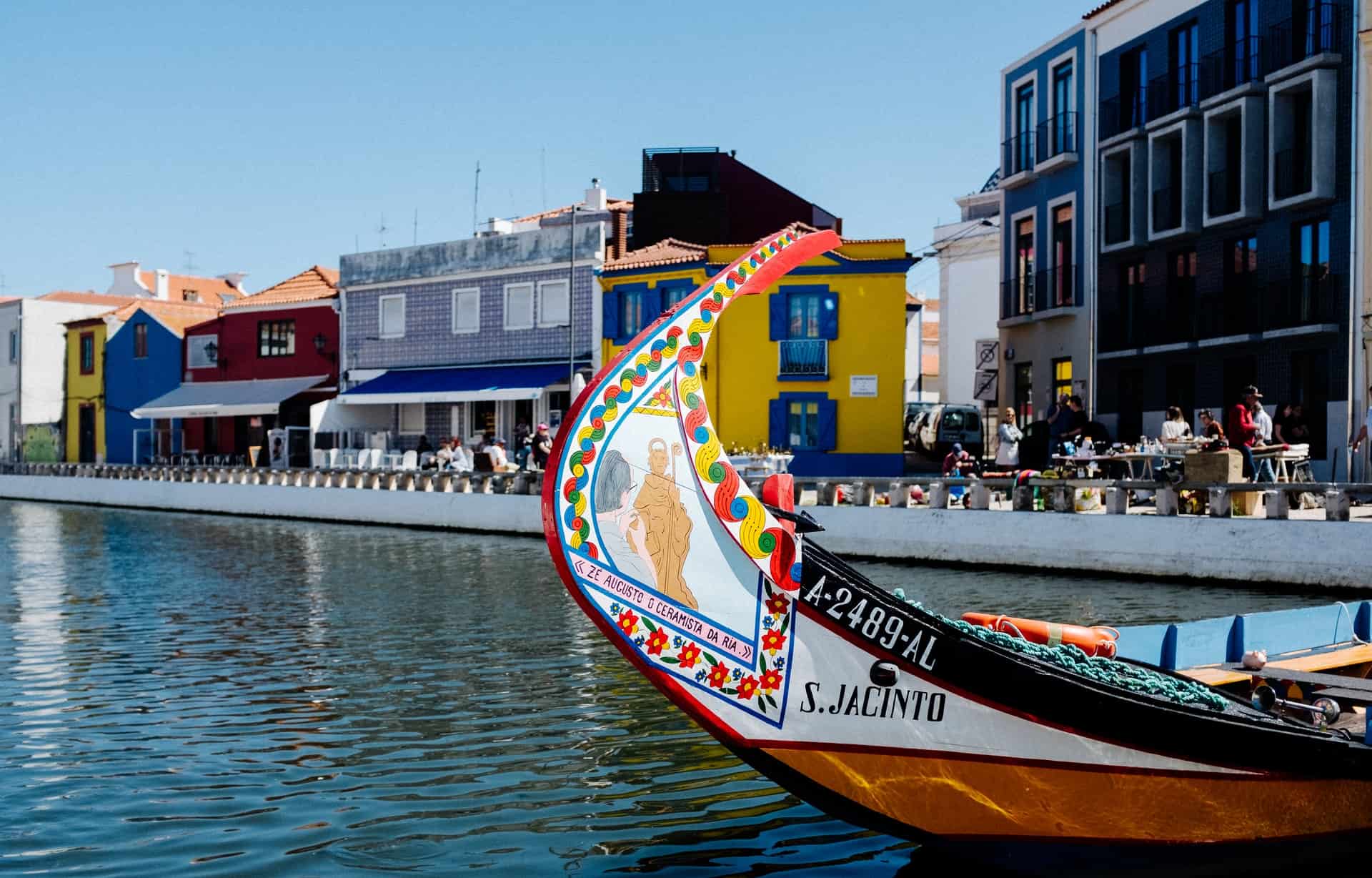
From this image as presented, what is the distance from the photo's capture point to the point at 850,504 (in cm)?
2633

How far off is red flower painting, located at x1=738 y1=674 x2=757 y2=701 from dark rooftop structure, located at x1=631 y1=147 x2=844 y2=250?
38001mm

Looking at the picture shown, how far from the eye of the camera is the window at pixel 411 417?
44.3m

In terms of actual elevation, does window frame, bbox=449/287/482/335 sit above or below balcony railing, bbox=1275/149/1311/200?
below

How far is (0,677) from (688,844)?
8342 mm

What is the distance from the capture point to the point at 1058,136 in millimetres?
35062

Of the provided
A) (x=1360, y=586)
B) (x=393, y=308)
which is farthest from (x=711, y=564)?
(x=393, y=308)

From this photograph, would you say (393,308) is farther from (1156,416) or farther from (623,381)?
(623,381)

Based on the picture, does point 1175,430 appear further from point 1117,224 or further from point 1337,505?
point 1117,224

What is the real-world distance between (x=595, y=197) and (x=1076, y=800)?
44.0 m

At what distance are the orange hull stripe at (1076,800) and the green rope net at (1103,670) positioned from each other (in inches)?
16.8

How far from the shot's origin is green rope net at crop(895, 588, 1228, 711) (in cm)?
→ 696

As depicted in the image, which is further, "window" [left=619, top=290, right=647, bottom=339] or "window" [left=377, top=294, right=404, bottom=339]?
"window" [left=377, top=294, right=404, bottom=339]

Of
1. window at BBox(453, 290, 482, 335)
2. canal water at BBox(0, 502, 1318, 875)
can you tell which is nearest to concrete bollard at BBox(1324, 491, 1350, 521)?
canal water at BBox(0, 502, 1318, 875)

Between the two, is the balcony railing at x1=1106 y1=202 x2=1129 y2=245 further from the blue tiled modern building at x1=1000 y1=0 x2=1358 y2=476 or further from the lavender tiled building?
the lavender tiled building
